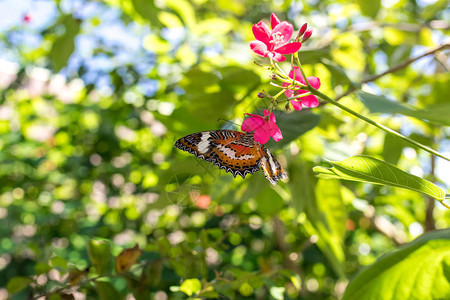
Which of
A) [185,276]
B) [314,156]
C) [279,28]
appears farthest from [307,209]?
[279,28]

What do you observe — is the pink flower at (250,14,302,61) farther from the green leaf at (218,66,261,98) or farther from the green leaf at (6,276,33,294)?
the green leaf at (6,276,33,294)

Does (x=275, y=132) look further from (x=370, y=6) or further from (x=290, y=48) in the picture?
(x=370, y=6)

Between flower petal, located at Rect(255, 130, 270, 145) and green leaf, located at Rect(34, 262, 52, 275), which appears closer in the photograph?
flower petal, located at Rect(255, 130, 270, 145)

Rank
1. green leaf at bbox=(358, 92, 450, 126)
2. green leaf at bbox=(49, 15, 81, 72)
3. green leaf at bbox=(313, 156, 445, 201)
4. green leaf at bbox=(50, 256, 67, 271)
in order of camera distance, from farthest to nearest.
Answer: green leaf at bbox=(49, 15, 81, 72) < green leaf at bbox=(50, 256, 67, 271) < green leaf at bbox=(358, 92, 450, 126) < green leaf at bbox=(313, 156, 445, 201)

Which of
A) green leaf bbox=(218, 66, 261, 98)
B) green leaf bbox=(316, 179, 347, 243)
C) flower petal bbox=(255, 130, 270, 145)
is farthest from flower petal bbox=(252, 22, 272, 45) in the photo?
green leaf bbox=(316, 179, 347, 243)

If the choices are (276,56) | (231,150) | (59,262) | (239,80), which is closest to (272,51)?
(276,56)

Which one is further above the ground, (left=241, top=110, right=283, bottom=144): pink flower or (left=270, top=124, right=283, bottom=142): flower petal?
(left=241, top=110, right=283, bottom=144): pink flower
